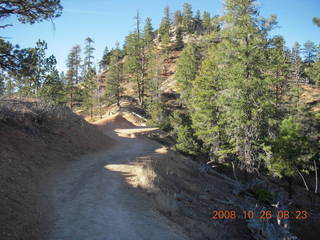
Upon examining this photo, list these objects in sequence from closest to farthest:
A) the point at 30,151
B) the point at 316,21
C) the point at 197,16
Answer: the point at 30,151
the point at 316,21
the point at 197,16

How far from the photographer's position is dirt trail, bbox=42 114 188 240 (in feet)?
18.0

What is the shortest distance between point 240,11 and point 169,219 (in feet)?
43.3

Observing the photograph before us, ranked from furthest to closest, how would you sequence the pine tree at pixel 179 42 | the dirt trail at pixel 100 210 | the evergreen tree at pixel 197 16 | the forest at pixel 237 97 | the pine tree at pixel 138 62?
1. the evergreen tree at pixel 197 16
2. the pine tree at pixel 179 42
3. the pine tree at pixel 138 62
4. the forest at pixel 237 97
5. the dirt trail at pixel 100 210

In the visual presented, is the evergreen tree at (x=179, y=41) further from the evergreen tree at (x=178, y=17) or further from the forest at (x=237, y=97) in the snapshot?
the forest at (x=237, y=97)

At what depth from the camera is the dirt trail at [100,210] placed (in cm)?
549

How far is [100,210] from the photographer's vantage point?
21.7ft

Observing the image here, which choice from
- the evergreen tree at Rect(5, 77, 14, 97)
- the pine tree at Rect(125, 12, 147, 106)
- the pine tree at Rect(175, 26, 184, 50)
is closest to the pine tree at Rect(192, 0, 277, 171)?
the evergreen tree at Rect(5, 77, 14, 97)

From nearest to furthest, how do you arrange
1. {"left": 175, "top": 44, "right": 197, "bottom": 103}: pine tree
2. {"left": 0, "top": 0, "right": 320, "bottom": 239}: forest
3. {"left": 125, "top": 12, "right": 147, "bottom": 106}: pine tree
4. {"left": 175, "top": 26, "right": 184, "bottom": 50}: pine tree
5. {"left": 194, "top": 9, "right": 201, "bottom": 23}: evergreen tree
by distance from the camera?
{"left": 0, "top": 0, "right": 320, "bottom": 239}: forest, {"left": 175, "top": 44, "right": 197, "bottom": 103}: pine tree, {"left": 125, "top": 12, "right": 147, "bottom": 106}: pine tree, {"left": 175, "top": 26, "right": 184, "bottom": 50}: pine tree, {"left": 194, "top": 9, "right": 201, "bottom": 23}: evergreen tree

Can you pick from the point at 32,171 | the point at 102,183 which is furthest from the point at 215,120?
the point at 32,171

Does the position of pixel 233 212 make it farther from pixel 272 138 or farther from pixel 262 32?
pixel 262 32

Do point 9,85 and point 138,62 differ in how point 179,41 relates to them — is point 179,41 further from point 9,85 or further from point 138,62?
point 9,85

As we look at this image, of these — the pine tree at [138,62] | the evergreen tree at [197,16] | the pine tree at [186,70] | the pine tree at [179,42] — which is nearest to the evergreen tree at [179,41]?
the pine tree at [179,42]

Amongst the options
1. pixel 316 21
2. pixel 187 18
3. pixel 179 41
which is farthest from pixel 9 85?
pixel 187 18

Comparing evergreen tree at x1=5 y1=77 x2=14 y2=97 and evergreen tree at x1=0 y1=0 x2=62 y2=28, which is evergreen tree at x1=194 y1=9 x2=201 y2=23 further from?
evergreen tree at x1=0 y1=0 x2=62 y2=28
